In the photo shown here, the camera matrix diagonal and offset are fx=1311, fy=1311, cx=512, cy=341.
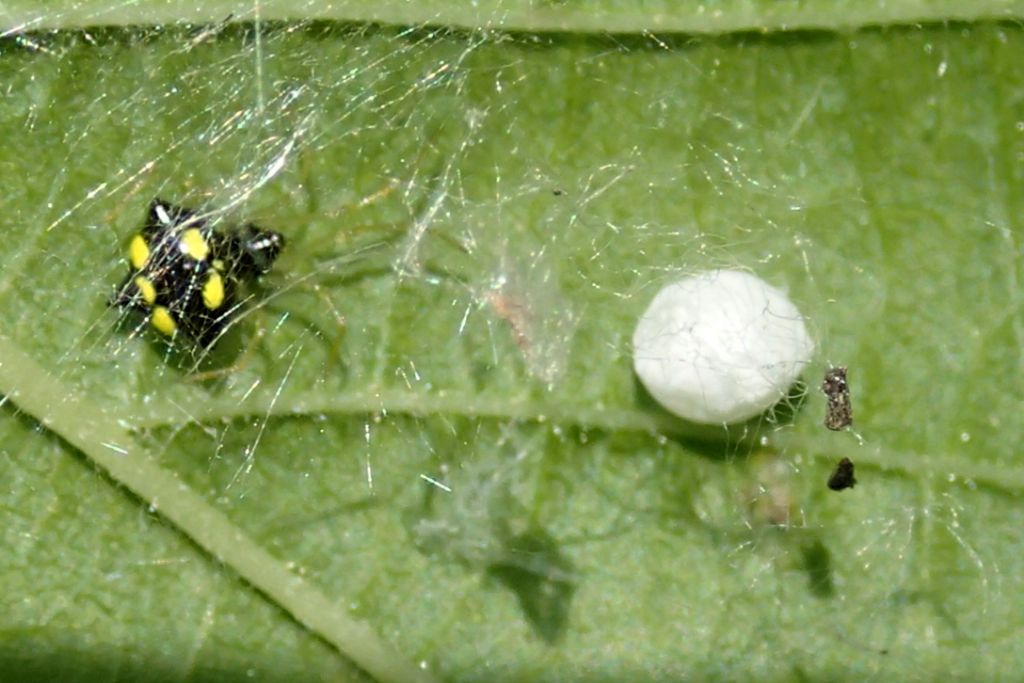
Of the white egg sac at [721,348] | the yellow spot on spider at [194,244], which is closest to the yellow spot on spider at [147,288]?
the yellow spot on spider at [194,244]

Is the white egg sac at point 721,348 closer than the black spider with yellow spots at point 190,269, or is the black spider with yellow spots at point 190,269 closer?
the white egg sac at point 721,348

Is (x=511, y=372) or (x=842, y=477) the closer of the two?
(x=842, y=477)

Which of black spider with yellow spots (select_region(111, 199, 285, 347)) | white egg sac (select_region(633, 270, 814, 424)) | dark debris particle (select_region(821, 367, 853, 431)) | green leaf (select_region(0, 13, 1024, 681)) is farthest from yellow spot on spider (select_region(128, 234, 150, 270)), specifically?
dark debris particle (select_region(821, 367, 853, 431))

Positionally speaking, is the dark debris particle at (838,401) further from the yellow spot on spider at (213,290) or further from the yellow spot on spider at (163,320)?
the yellow spot on spider at (163,320)

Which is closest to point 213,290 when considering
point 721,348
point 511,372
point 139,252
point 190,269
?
point 190,269

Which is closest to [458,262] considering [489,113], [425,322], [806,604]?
[425,322]

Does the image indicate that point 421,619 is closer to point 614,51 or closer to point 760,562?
point 760,562

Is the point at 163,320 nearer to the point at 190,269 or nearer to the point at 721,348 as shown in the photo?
the point at 190,269
